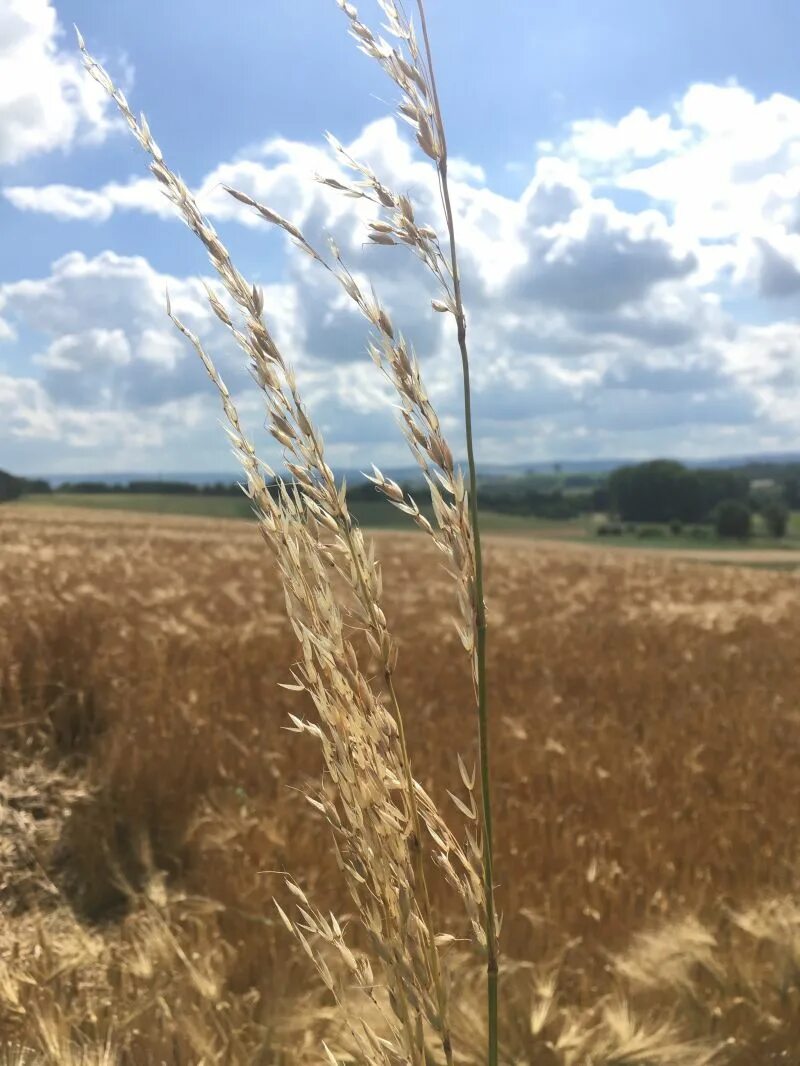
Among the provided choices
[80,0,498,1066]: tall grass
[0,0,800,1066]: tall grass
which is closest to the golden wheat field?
[0,0,800,1066]: tall grass

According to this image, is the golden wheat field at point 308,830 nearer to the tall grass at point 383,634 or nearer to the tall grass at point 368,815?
the tall grass at point 368,815

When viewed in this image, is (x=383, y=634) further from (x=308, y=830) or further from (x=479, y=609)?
(x=308, y=830)

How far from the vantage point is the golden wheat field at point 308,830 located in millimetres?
2008

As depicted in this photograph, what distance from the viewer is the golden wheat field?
2.01 metres

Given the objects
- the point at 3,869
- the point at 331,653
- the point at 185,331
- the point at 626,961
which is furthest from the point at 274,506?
the point at 3,869

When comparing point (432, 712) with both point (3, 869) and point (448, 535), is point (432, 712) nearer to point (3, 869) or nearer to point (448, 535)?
point (3, 869)

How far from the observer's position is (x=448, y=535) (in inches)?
35.6

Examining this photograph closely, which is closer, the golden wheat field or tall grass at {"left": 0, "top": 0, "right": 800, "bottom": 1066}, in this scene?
tall grass at {"left": 0, "top": 0, "right": 800, "bottom": 1066}

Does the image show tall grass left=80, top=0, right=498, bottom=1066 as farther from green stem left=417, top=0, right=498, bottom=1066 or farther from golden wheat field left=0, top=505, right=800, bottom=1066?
golden wheat field left=0, top=505, right=800, bottom=1066

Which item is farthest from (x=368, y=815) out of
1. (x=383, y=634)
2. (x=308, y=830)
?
(x=308, y=830)

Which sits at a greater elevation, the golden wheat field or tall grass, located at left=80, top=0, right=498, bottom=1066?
tall grass, located at left=80, top=0, right=498, bottom=1066

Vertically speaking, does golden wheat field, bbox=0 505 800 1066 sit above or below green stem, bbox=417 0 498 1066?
below

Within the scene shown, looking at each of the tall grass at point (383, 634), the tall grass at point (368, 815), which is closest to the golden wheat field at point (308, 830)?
the tall grass at point (368, 815)

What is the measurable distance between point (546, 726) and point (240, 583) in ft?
13.8
